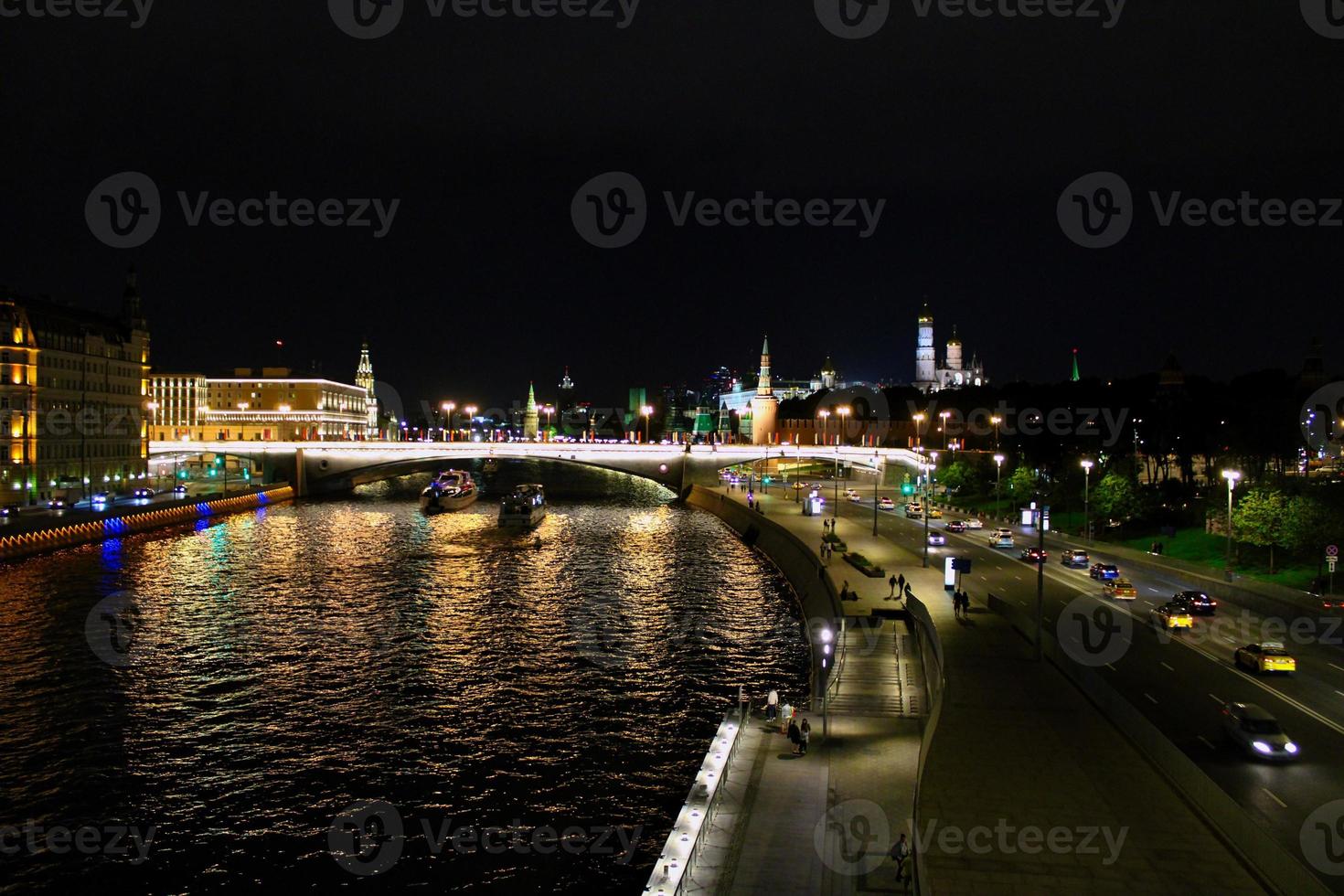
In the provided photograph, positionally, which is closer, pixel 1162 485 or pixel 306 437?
pixel 1162 485

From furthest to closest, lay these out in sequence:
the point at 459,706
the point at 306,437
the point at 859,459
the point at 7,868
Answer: the point at 306,437, the point at 859,459, the point at 459,706, the point at 7,868

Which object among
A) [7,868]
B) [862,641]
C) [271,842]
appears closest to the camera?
[7,868]

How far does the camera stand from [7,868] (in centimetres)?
1947

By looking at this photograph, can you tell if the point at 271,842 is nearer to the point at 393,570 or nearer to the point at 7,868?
the point at 7,868

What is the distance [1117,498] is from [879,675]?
34.4m

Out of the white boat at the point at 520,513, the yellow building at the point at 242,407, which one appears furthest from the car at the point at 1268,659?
the yellow building at the point at 242,407

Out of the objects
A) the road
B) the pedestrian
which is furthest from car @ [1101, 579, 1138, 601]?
the pedestrian

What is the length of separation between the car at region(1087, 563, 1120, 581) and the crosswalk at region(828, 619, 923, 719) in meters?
12.4

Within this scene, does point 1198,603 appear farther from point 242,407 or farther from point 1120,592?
point 242,407

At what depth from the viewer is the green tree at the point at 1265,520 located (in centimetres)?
3979

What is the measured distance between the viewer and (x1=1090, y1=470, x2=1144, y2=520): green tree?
184 feet

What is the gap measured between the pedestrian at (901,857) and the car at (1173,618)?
1956 cm

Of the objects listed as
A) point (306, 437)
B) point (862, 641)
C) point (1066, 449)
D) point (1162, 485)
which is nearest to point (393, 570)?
point (862, 641)

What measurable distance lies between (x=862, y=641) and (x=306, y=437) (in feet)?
429
